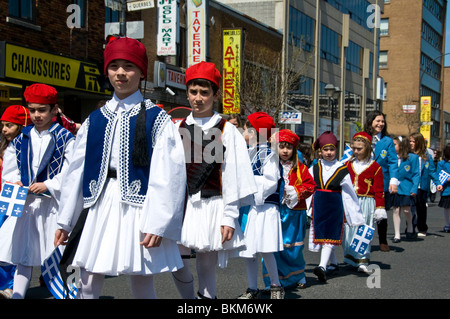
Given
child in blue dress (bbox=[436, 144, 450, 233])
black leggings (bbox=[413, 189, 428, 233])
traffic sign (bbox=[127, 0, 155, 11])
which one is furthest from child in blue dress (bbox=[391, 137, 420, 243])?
traffic sign (bbox=[127, 0, 155, 11])

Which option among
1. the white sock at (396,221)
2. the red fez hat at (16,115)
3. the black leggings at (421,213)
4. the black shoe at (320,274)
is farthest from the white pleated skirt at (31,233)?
the black leggings at (421,213)

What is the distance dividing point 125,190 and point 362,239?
5.26 m

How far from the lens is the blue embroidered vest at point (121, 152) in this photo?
3566 millimetres

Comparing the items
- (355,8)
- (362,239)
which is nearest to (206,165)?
(362,239)

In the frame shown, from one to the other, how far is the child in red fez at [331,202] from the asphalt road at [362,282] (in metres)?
0.51

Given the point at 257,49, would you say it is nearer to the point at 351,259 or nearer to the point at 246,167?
the point at 351,259

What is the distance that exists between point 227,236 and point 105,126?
1.25 m

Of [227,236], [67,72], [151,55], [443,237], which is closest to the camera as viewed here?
[227,236]

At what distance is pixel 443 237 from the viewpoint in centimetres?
1249

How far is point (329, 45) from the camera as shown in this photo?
1641 inches

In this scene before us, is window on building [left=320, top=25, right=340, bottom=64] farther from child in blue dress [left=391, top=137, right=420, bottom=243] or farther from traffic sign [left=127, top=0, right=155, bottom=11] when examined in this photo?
child in blue dress [left=391, top=137, right=420, bottom=243]

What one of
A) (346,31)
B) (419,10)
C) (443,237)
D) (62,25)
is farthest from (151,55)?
(419,10)

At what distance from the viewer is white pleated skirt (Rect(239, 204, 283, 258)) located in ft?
20.3

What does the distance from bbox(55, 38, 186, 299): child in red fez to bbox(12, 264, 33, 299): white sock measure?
1.83m
